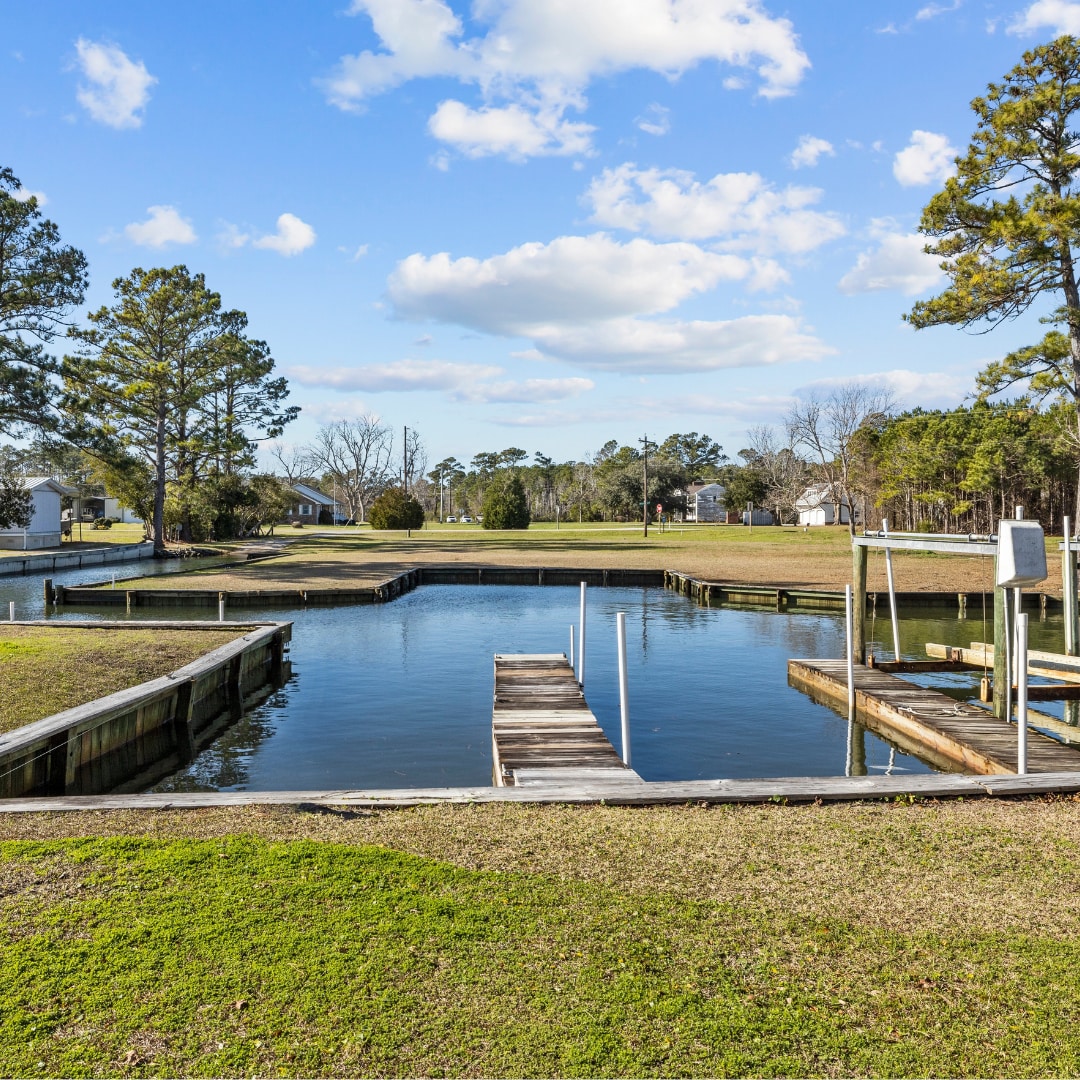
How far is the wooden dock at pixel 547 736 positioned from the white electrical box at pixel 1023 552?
4.13m

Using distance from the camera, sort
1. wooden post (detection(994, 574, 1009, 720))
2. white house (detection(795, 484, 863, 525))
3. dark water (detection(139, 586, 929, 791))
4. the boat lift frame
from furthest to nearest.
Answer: white house (detection(795, 484, 863, 525)) → the boat lift frame → wooden post (detection(994, 574, 1009, 720)) → dark water (detection(139, 586, 929, 791))

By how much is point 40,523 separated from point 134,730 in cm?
4628

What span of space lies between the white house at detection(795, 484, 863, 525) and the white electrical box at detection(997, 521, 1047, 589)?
68.6m

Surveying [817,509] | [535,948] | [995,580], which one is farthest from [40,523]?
[817,509]

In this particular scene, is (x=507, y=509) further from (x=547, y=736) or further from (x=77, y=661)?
(x=547, y=736)

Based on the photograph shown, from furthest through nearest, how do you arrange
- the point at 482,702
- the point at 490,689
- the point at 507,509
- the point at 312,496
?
the point at 312,496 → the point at 507,509 → the point at 490,689 → the point at 482,702

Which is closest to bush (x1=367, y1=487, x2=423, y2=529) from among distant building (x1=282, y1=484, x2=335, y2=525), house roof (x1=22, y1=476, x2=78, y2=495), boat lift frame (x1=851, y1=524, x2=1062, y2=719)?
house roof (x1=22, y1=476, x2=78, y2=495)

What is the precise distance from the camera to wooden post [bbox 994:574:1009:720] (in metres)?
11.1

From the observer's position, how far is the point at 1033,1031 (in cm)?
388

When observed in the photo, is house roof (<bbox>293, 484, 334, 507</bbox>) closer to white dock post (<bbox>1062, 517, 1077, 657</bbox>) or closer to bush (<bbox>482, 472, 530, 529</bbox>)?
bush (<bbox>482, 472, 530, 529</bbox>)

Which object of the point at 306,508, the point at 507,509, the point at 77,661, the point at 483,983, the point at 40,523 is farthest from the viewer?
the point at 306,508

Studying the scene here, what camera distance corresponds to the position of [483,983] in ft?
13.8

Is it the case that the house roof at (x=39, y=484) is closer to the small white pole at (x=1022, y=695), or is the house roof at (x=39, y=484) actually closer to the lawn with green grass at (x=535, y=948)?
the lawn with green grass at (x=535, y=948)

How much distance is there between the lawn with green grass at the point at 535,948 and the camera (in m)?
3.73
